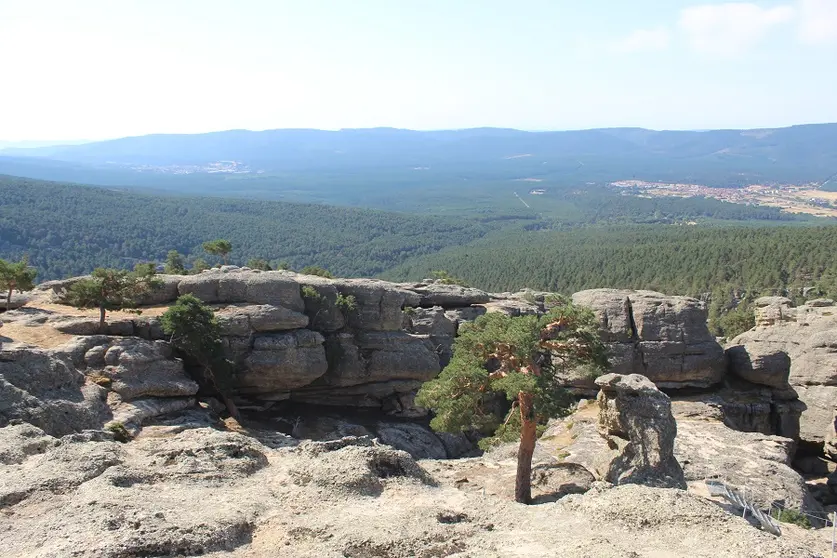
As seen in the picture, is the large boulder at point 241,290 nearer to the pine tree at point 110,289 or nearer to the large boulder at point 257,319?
the large boulder at point 257,319

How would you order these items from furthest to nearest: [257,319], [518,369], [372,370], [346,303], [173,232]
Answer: [173,232] → [346,303] → [372,370] → [257,319] → [518,369]

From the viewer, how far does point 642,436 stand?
71.8 feet

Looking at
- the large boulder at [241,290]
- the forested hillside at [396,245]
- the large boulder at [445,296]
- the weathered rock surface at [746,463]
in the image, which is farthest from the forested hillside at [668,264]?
the large boulder at [241,290]

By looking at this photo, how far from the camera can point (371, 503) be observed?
14.8 m

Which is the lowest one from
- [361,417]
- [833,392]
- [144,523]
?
[361,417]

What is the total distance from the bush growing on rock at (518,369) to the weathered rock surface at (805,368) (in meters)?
18.1

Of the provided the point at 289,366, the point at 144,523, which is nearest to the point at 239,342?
the point at 289,366

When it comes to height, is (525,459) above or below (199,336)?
below

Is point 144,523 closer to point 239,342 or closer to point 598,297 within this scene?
point 239,342

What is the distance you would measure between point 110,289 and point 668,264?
87700mm

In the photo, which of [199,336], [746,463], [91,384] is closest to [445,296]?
[199,336]

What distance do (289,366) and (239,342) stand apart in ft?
9.75

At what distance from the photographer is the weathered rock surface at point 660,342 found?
113ft

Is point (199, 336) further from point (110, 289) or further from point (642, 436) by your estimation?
point (642, 436)
